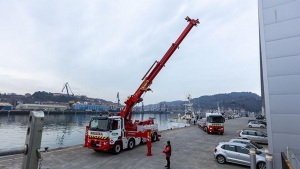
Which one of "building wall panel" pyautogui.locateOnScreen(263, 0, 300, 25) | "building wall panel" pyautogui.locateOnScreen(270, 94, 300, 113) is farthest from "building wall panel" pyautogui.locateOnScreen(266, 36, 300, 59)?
"building wall panel" pyautogui.locateOnScreen(270, 94, 300, 113)

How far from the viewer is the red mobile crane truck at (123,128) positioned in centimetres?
1398

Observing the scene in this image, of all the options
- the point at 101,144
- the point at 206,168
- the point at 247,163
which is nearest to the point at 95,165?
the point at 101,144

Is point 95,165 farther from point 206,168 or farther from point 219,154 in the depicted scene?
point 219,154

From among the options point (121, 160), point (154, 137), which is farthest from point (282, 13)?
point (154, 137)

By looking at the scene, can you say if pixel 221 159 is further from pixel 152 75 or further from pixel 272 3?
pixel 272 3

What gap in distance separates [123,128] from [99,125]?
6.87 ft

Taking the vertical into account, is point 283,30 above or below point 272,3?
below

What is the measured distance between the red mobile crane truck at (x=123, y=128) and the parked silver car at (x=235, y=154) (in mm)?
5589

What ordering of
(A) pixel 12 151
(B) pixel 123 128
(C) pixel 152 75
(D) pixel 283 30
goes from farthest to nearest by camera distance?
(C) pixel 152 75
(B) pixel 123 128
(D) pixel 283 30
(A) pixel 12 151

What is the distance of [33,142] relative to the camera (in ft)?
5.83

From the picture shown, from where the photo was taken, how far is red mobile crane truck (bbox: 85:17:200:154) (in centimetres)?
1398

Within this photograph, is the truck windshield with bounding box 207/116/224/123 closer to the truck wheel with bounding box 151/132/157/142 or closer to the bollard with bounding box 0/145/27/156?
the truck wheel with bounding box 151/132/157/142

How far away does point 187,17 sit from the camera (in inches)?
689

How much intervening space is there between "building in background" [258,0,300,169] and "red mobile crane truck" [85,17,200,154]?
8.71 m
